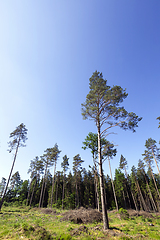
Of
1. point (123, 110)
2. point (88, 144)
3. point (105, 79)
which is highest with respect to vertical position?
point (105, 79)

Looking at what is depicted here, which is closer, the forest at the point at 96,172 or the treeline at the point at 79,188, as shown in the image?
the forest at the point at 96,172

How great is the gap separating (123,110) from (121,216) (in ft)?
60.5

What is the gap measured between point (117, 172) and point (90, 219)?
3790cm

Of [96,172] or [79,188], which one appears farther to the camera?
[79,188]

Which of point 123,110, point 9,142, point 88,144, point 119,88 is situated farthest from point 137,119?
point 9,142

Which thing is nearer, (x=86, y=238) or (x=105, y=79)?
(x=86, y=238)

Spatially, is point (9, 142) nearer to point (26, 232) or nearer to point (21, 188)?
point (26, 232)

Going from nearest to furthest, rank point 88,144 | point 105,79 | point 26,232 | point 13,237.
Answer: point 13,237 → point 26,232 → point 105,79 → point 88,144

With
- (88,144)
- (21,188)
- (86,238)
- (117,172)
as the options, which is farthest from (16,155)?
(117,172)

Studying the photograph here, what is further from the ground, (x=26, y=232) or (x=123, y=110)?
(x=123, y=110)

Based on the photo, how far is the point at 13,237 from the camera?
6.47m

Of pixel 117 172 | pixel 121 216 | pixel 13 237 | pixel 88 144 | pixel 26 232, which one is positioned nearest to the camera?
pixel 13 237

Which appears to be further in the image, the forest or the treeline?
the treeline

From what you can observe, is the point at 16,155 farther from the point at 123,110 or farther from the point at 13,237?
the point at 123,110
